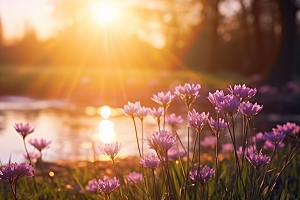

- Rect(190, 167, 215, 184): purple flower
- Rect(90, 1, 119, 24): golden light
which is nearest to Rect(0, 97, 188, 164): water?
Rect(190, 167, 215, 184): purple flower

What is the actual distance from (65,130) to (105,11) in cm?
2576

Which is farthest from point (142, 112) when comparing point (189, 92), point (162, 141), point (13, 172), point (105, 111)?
point (105, 111)

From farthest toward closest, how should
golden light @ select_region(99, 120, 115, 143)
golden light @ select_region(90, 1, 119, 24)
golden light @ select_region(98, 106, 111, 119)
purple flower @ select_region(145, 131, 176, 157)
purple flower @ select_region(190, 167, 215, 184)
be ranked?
golden light @ select_region(90, 1, 119, 24), golden light @ select_region(98, 106, 111, 119), golden light @ select_region(99, 120, 115, 143), purple flower @ select_region(190, 167, 215, 184), purple flower @ select_region(145, 131, 176, 157)

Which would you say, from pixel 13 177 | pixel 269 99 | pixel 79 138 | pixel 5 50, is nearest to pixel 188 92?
pixel 13 177

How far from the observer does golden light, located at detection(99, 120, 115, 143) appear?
9938mm

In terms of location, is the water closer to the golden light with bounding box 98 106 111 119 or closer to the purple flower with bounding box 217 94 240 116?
the golden light with bounding box 98 106 111 119

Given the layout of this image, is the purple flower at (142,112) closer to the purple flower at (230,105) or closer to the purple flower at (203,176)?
the purple flower at (203,176)

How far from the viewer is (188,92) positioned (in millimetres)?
2547

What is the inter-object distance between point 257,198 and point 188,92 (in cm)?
87

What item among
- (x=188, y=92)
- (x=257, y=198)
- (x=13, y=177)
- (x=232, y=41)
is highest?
(x=232, y=41)

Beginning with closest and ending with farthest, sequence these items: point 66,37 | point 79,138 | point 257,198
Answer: point 257,198 < point 79,138 < point 66,37

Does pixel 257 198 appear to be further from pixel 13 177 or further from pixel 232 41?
pixel 232 41

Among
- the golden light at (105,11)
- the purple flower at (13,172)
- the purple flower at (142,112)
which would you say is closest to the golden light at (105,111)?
the purple flower at (142,112)

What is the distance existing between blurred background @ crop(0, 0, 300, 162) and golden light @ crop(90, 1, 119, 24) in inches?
4.5
